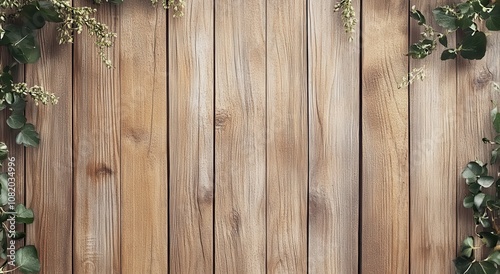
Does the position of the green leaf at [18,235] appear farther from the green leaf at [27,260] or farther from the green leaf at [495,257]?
the green leaf at [495,257]

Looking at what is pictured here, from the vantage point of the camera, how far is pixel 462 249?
1.67m

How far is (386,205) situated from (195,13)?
72cm

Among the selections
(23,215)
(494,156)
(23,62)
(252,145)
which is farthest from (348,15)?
(23,215)

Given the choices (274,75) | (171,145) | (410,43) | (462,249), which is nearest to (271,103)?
(274,75)

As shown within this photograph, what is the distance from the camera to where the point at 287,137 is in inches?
65.9

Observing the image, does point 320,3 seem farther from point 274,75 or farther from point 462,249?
point 462,249

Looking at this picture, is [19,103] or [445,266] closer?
[19,103]

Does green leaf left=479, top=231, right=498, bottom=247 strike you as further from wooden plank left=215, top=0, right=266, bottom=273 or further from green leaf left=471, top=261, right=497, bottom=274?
wooden plank left=215, top=0, right=266, bottom=273

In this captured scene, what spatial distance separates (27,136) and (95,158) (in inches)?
7.0

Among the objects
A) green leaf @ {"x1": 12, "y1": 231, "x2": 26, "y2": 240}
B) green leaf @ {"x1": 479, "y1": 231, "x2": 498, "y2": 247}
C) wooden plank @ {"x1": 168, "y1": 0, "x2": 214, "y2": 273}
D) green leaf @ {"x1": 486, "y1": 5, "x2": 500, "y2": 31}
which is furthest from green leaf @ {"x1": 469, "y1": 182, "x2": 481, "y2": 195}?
green leaf @ {"x1": 12, "y1": 231, "x2": 26, "y2": 240}

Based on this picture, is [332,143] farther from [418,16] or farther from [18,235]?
[18,235]

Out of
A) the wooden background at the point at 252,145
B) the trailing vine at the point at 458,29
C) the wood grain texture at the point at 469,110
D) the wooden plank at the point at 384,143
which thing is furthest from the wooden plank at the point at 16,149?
the wood grain texture at the point at 469,110

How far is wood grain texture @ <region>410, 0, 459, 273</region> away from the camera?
5.55ft

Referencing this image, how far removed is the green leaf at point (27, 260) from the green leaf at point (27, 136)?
0.87ft
